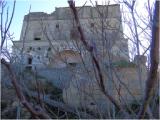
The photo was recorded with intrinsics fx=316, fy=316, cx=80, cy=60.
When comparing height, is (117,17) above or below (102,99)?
above

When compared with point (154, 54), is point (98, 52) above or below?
above

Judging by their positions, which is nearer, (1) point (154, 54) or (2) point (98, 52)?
(1) point (154, 54)

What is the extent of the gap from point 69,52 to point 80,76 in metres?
0.36

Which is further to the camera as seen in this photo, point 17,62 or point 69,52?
point 69,52

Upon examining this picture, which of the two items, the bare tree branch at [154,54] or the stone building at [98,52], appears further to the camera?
the stone building at [98,52]

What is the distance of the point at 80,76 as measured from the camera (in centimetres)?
389

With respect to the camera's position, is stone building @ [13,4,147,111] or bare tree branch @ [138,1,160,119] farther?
stone building @ [13,4,147,111]

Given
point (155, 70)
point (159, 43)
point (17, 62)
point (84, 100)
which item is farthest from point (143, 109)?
point (17, 62)

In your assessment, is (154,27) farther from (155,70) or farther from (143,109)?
(143,109)

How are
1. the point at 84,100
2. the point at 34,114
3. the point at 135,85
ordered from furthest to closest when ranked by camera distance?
the point at 135,85, the point at 84,100, the point at 34,114

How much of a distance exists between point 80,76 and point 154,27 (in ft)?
9.51

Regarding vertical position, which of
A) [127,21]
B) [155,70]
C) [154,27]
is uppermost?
[127,21]

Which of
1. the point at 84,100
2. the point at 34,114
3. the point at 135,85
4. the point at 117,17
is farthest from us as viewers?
the point at 135,85

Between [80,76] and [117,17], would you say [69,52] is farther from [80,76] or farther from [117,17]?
[117,17]
